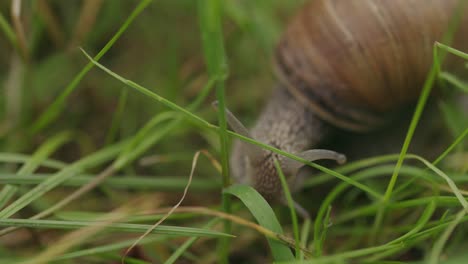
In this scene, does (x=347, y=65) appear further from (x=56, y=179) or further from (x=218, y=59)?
(x=56, y=179)

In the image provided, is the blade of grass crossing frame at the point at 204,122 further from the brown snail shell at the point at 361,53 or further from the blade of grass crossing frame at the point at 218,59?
the brown snail shell at the point at 361,53

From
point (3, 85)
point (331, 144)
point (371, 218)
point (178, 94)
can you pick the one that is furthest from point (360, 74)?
point (3, 85)

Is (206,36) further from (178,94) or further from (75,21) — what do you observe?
(75,21)

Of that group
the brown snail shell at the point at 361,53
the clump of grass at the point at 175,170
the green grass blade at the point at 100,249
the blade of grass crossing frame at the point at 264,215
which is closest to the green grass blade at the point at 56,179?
the clump of grass at the point at 175,170

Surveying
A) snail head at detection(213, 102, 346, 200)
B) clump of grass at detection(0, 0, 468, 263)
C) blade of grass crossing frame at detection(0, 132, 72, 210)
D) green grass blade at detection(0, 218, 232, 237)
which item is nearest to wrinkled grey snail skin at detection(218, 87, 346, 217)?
snail head at detection(213, 102, 346, 200)

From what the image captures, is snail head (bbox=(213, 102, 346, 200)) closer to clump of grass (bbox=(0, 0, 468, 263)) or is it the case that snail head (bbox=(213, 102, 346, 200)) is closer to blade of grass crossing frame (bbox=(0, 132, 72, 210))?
clump of grass (bbox=(0, 0, 468, 263))

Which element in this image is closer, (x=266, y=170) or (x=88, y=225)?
(x=88, y=225)

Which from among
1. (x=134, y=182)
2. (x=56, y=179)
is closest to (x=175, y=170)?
(x=134, y=182)

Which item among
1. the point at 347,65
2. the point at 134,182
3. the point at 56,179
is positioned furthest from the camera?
the point at 347,65
